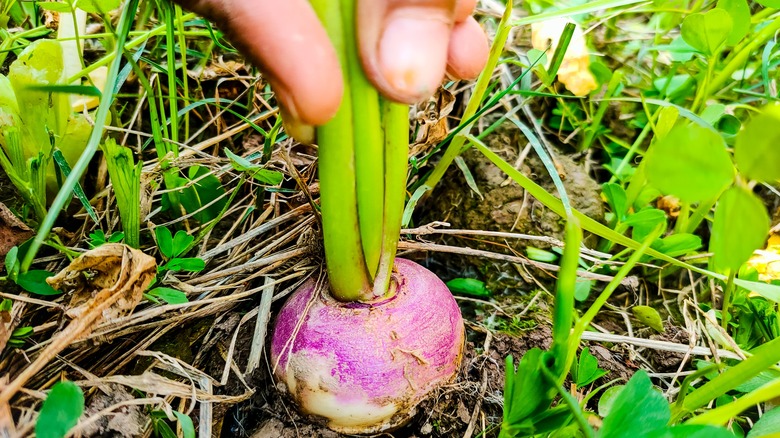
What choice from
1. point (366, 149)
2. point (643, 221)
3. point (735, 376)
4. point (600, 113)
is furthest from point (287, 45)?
point (600, 113)

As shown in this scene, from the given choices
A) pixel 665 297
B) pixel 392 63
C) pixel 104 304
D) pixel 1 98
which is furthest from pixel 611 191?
pixel 1 98

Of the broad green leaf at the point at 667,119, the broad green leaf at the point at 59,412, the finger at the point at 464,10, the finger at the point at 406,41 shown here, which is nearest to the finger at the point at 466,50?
the finger at the point at 464,10

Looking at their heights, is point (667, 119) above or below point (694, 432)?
above

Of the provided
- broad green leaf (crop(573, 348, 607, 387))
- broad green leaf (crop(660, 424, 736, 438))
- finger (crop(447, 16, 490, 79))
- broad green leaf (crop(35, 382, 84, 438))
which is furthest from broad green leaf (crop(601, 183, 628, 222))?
broad green leaf (crop(35, 382, 84, 438))

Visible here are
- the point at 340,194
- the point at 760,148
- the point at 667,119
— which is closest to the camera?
the point at 760,148

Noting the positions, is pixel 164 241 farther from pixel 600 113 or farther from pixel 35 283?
pixel 600 113

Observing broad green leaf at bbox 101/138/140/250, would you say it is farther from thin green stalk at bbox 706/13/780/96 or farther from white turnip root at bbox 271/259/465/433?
thin green stalk at bbox 706/13/780/96
